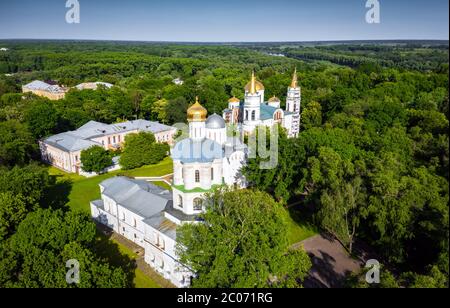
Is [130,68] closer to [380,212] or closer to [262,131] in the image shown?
[262,131]

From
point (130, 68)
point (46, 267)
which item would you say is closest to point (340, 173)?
point (46, 267)

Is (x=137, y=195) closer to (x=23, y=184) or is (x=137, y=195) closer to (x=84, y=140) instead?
(x=23, y=184)

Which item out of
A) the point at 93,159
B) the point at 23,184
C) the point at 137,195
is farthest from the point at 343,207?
the point at 93,159

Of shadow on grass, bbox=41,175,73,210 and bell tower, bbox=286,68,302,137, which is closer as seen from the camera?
shadow on grass, bbox=41,175,73,210

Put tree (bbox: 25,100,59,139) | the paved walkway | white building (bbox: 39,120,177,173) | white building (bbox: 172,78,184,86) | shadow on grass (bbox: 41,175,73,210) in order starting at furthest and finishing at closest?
white building (bbox: 172,78,184,86)
tree (bbox: 25,100,59,139)
white building (bbox: 39,120,177,173)
shadow on grass (bbox: 41,175,73,210)
the paved walkway

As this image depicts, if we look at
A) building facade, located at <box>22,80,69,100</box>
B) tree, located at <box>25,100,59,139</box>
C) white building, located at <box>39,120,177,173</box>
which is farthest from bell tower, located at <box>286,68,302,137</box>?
building facade, located at <box>22,80,69,100</box>

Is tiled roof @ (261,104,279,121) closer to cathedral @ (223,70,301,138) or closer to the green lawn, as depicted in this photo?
cathedral @ (223,70,301,138)
